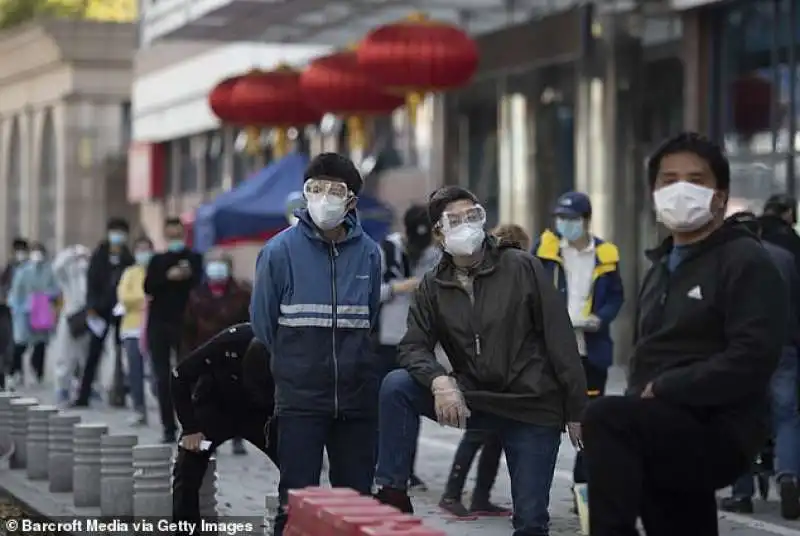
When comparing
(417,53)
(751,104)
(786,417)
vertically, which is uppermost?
(417,53)

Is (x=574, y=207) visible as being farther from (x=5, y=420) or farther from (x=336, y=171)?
(x=5, y=420)

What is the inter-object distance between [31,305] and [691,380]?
19431 millimetres

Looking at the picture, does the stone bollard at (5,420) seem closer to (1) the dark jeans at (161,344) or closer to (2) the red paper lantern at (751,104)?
(1) the dark jeans at (161,344)

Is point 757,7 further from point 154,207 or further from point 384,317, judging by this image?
point 154,207

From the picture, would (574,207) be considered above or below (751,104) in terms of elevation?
below

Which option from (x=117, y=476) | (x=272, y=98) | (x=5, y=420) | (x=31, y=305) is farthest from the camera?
(x=272, y=98)

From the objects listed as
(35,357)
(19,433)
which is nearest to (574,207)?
(19,433)

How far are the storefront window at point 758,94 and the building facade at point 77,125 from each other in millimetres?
31500

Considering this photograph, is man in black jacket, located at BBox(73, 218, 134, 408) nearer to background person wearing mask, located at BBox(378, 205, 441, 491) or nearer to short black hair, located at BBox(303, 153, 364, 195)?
background person wearing mask, located at BBox(378, 205, 441, 491)

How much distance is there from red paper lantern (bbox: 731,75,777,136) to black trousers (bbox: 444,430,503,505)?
31.9 ft

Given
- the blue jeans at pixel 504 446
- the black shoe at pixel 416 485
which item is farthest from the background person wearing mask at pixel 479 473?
the blue jeans at pixel 504 446

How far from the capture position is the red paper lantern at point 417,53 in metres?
22.0

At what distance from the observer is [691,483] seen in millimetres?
6902

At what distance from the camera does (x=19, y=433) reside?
1545 centimetres
